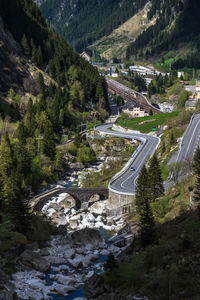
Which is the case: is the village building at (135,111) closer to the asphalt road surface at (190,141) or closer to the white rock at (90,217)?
the asphalt road surface at (190,141)

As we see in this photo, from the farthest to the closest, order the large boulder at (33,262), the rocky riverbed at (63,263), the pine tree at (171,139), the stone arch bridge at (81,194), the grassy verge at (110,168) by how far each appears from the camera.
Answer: the pine tree at (171,139)
the grassy verge at (110,168)
the stone arch bridge at (81,194)
the large boulder at (33,262)
the rocky riverbed at (63,263)

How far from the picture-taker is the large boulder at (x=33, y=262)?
56.2 m

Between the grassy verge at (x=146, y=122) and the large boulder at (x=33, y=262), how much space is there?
79688 millimetres

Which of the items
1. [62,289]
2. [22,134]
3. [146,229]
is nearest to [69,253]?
[62,289]

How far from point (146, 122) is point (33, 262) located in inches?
3681

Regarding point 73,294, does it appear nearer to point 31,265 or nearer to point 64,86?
point 31,265

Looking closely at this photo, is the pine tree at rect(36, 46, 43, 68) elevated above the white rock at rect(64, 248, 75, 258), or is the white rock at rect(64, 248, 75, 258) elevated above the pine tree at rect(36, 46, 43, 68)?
the pine tree at rect(36, 46, 43, 68)

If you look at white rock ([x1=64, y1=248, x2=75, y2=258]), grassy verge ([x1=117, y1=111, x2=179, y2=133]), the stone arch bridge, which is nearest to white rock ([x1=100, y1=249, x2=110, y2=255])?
white rock ([x1=64, y1=248, x2=75, y2=258])

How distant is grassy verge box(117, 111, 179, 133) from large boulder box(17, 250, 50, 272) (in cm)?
7969

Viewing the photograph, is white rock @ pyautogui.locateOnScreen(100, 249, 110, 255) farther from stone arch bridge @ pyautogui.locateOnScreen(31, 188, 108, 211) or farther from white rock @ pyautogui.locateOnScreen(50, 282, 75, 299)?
stone arch bridge @ pyautogui.locateOnScreen(31, 188, 108, 211)

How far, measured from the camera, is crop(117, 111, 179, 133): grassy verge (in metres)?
135

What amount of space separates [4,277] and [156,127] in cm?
8926

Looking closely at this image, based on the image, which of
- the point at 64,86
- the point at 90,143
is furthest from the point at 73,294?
the point at 64,86

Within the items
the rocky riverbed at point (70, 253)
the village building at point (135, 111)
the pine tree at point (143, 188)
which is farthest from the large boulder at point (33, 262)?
the village building at point (135, 111)
